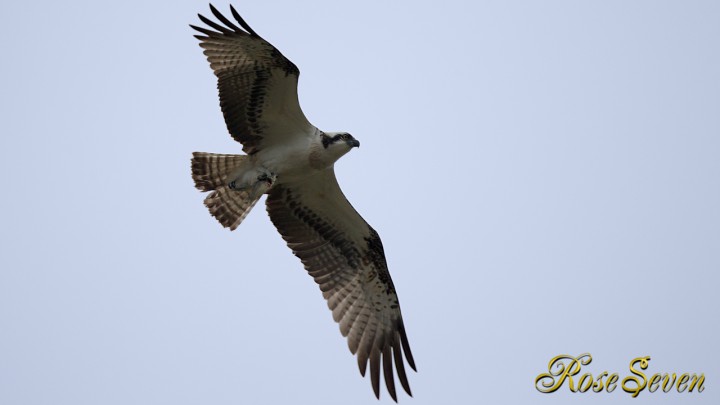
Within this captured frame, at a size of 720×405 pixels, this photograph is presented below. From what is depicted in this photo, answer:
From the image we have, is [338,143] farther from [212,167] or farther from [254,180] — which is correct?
[212,167]

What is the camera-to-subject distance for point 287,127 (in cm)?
1068

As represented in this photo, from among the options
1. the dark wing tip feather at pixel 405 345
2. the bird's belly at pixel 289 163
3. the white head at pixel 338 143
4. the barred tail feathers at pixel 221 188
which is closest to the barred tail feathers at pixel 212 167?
the barred tail feathers at pixel 221 188

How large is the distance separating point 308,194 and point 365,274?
1.21m

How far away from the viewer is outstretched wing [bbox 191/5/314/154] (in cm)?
1012

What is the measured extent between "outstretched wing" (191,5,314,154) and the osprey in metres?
0.01

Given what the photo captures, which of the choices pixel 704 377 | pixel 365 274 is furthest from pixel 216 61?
pixel 704 377

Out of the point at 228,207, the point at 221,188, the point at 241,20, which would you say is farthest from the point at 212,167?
the point at 241,20

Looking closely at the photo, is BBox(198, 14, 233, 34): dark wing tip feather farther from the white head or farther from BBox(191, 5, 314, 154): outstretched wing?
the white head

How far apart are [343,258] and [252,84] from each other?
2.49m

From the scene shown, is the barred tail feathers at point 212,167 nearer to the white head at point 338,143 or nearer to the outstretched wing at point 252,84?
the outstretched wing at point 252,84

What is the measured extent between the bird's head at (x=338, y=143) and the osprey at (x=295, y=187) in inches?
0.4

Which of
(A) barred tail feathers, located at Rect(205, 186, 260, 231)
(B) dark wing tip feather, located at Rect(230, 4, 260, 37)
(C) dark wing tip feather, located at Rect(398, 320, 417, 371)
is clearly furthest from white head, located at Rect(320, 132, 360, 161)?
(C) dark wing tip feather, located at Rect(398, 320, 417, 371)

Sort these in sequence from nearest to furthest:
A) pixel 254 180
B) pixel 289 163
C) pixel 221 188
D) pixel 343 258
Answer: pixel 289 163, pixel 254 180, pixel 221 188, pixel 343 258

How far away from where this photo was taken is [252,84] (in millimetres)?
10320
